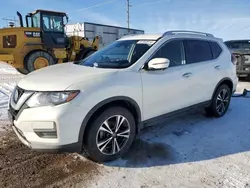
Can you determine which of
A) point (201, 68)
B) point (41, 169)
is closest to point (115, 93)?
point (41, 169)

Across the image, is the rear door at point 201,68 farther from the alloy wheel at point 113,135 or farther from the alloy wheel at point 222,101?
the alloy wheel at point 113,135

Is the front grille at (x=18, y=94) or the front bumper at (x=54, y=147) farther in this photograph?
the front grille at (x=18, y=94)

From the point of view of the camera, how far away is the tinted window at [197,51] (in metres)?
4.00

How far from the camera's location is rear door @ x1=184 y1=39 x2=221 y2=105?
157 inches

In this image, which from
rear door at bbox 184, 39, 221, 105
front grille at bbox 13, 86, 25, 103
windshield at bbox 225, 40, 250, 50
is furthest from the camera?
windshield at bbox 225, 40, 250, 50

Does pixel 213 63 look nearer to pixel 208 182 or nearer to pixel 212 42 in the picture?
pixel 212 42

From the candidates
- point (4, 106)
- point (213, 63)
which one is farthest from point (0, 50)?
point (213, 63)

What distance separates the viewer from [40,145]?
2.61 meters

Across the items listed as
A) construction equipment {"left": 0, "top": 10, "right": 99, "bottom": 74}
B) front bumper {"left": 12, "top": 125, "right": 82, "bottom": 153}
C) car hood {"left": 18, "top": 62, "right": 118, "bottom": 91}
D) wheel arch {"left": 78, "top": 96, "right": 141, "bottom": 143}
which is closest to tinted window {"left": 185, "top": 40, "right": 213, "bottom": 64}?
wheel arch {"left": 78, "top": 96, "right": 141, "bottom": 143}

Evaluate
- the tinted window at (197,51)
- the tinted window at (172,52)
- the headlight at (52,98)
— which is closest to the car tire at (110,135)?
the headlight at (52,98)

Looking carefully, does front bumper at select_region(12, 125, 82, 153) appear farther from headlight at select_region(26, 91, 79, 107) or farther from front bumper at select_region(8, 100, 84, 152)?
headlight at select_region(26, 91, 79, 107)

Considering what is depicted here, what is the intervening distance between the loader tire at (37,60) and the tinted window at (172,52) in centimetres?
820

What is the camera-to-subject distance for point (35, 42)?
34.1ft

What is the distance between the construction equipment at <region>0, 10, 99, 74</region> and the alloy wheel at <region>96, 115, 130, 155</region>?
27.6 feet
